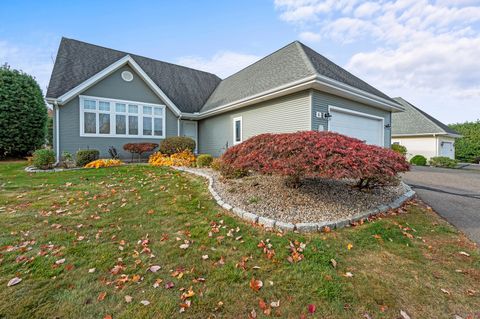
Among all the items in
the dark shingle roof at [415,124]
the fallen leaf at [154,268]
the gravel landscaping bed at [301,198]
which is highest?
the dark shingle roof at [415,124]

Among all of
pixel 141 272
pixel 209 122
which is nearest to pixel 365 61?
pixel 209 122

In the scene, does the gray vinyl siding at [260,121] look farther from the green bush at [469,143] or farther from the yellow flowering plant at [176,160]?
the green bush at [469,143]

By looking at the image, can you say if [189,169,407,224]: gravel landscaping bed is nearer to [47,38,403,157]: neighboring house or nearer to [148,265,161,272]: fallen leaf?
[148,265,161,272]: fallen leaf

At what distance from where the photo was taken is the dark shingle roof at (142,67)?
11133 mm

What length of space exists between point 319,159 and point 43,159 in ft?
33.4

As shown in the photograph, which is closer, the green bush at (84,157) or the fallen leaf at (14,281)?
the fallen leaf at (14,281)

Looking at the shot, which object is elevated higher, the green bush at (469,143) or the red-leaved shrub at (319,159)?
the green bush at (469,143)

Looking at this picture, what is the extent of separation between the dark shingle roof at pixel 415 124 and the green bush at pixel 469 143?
3.90 metres

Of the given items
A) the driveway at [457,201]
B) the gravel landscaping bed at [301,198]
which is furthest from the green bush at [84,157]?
the driveway at [457,201]

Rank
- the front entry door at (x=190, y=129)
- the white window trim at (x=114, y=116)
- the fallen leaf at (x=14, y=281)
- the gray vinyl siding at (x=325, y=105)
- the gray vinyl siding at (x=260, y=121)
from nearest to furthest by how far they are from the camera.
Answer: the fallen leaf at (x=14, y=281), the gray vinyl siding at (x=325, y=105), the gray vinyl siding at (x=260, y=121), the white window trim at (x=114, y=116), the front entry door at (x=190, y=129)

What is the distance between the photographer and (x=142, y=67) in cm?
1512

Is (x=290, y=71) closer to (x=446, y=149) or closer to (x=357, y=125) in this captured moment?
(x=357, y=125)

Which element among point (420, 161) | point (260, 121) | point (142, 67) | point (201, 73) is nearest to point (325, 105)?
point (260, 121)

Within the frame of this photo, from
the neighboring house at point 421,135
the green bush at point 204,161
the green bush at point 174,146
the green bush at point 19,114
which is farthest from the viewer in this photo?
the neighboring house at point 421,135
